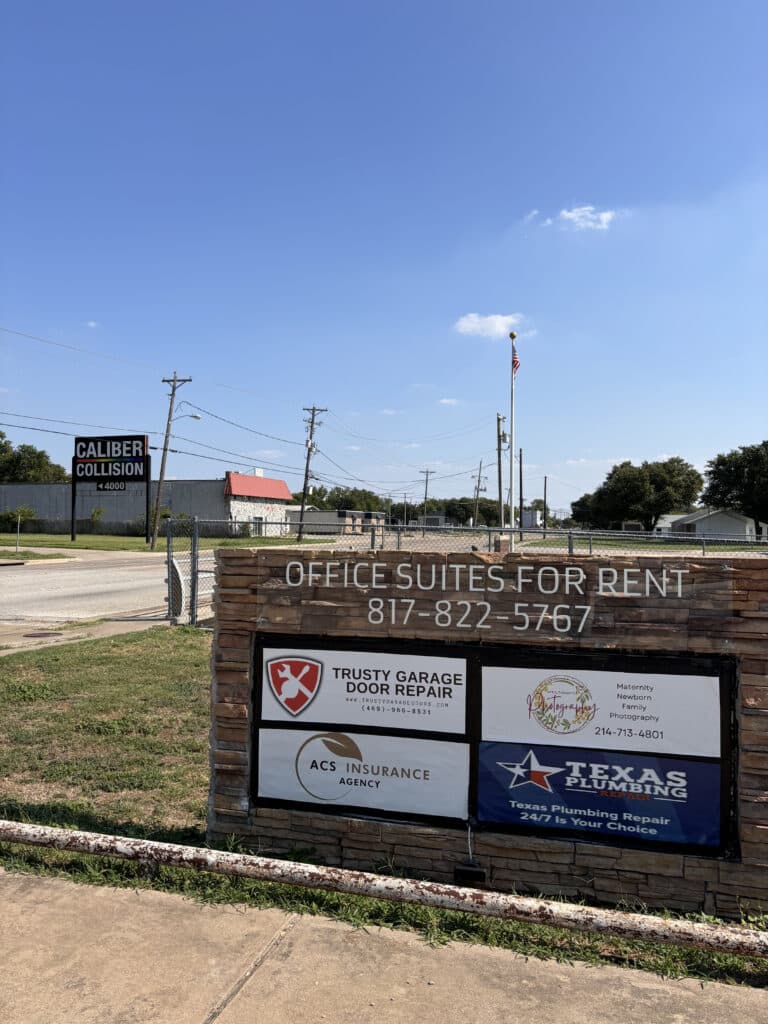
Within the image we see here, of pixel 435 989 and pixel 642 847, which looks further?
pixel 642 847

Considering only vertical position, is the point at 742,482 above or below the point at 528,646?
above

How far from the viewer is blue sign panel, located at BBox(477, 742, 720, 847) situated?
3424 millimetres

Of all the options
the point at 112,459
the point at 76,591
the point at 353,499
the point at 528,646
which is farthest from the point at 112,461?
the point at 353,499

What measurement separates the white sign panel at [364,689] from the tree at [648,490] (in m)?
75.5

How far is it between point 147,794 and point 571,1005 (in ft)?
10.3

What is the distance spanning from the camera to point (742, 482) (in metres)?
72.2

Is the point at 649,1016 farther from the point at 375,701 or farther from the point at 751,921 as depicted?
the point at 375,701

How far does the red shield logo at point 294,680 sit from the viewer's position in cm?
394

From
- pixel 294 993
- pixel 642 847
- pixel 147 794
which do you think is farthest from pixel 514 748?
pixel 147 794

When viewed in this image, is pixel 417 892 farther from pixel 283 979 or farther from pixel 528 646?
pixel 528 646

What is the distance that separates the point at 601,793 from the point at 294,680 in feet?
5.17

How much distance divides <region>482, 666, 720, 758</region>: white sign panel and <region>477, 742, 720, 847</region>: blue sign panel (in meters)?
0.06

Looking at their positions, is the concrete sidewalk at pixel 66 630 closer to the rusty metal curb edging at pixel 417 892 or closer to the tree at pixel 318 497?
the rusty metal curb edging at pixel 417 892

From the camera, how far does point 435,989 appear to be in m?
2.82
